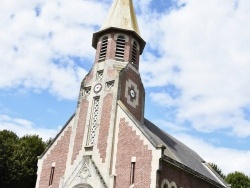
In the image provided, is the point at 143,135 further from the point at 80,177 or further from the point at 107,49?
the point at 107,49

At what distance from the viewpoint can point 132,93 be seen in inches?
1129

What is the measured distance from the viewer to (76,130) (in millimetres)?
27781

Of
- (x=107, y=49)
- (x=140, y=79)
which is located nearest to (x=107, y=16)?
(x=107, y=49)

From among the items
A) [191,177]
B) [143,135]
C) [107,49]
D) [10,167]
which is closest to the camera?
[143,135]

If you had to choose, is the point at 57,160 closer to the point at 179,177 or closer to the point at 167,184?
the point at 167,184

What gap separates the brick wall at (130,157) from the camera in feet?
75.2

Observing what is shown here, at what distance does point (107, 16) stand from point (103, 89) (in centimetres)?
843

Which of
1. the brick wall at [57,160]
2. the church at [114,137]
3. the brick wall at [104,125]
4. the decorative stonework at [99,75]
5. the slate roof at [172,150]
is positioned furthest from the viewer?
the decorative stonework at [99,75]

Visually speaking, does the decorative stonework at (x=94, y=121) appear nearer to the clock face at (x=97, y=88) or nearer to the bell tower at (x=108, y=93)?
the bell tower at (x=108, y=93)

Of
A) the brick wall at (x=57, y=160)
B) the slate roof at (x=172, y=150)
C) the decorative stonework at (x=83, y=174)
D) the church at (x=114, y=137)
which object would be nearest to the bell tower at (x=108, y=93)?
the church at (x=114, y=137)

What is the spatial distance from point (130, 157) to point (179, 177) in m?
4.21

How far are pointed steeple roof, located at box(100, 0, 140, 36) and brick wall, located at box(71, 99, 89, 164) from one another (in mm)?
7438

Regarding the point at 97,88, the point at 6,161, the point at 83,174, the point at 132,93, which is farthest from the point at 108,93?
the point at 6,161

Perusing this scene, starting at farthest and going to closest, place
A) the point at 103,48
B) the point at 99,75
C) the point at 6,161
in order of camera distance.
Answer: the point at 6,161 < the point at 103,48 < the point at 99,75
